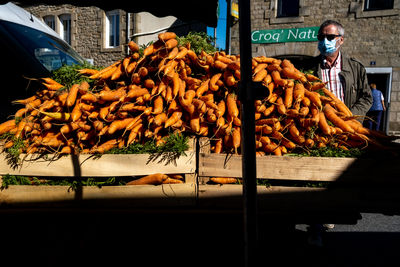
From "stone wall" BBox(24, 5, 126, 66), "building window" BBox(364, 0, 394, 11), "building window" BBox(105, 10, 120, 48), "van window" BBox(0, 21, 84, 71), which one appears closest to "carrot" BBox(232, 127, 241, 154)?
"van window" BBox(0, 21, 84, 71)

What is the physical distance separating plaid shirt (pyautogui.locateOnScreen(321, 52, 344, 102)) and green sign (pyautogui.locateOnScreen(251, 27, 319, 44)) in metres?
8.96

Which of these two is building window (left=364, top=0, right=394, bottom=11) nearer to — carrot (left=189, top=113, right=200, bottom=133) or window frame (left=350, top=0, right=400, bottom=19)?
window frame (left=350, top=0, right=400, bottom=19)

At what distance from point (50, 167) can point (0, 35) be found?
2.49m

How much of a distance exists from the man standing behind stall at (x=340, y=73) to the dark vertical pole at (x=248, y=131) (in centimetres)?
215

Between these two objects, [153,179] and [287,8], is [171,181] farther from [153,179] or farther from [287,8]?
[287,8]

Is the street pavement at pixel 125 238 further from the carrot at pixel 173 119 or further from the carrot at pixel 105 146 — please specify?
the carrot at pixel 173 119

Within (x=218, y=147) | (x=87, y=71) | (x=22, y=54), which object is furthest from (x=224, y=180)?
(x=22, y=54)

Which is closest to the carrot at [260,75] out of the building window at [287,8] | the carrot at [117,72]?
the carrot at [117,72]

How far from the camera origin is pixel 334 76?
2.96 metres

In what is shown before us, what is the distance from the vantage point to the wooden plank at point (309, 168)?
5.42 ft

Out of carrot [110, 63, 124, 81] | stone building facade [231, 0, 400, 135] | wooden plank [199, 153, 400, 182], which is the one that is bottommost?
wooden plank [199, 153, 400, 182]

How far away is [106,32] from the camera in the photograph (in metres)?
14.6

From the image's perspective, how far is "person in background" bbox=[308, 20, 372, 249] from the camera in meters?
2.92

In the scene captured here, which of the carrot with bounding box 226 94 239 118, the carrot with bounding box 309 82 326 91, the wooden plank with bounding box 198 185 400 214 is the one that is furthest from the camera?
the carrot with bounding box 309 82 326 91
